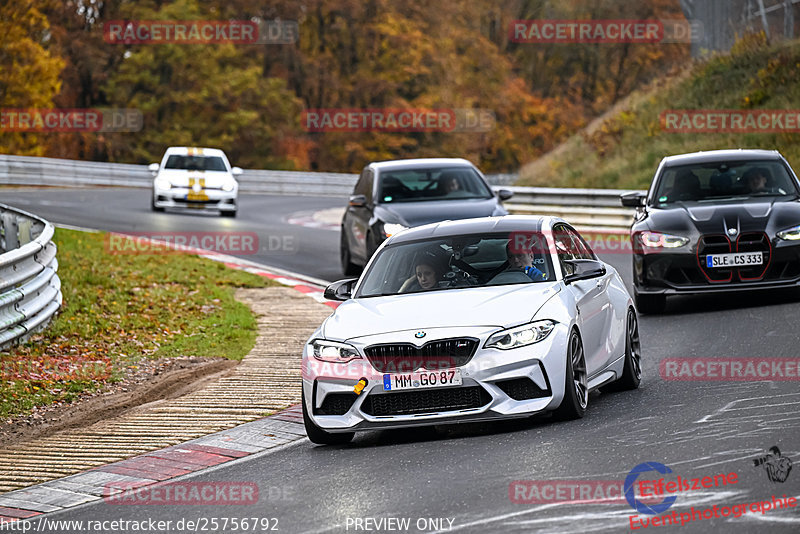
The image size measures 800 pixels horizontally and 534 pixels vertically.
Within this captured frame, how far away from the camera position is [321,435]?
873 cm

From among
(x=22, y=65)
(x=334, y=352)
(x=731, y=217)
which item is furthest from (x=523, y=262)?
(x=22, y=65)

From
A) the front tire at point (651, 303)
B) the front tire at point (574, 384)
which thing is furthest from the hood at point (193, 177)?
the front tire at point (574, 384)

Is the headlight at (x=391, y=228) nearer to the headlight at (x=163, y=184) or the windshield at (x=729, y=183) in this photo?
the windshield at (x=729, y=183)

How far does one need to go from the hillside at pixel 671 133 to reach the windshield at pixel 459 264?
22.2m

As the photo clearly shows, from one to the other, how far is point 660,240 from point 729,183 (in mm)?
1419

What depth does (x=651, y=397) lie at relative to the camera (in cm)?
960

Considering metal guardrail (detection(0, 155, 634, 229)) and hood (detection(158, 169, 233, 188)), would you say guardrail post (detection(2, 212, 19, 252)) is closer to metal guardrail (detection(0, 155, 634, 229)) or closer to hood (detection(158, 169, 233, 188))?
metal guardrail (detection(0, 155, 634, 229))

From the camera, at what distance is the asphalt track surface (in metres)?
6.31

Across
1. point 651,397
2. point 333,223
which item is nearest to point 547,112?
point 333,223
